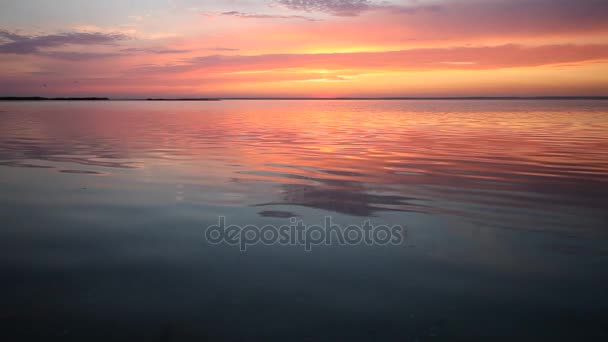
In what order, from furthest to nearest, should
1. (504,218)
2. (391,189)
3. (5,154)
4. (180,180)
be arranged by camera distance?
(5,154) < (180,180) < (391,189) < (504,218)

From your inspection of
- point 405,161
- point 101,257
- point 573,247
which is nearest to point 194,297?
point 101,257

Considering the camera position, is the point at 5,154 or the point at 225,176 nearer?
the point at 225,176

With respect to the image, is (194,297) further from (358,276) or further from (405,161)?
(405,161)

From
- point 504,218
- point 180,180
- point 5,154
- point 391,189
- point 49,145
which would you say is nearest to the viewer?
point 504,218

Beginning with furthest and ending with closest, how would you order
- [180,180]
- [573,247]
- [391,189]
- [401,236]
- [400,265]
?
[180,180], [391,189], [401,236], [573,247], [400,265]

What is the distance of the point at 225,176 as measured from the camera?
14.6m

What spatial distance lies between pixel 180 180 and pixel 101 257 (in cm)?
681

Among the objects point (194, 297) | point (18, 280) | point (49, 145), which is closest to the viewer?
point (194, 297)

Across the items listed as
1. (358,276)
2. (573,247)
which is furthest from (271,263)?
(573,247)

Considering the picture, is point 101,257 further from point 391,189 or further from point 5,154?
point 5,154

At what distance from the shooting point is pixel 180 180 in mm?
13828

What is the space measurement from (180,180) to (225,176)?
A: 5.21 ft

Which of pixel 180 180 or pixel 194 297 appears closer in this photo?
pixel 194 297

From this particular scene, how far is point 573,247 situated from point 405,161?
1040cm
